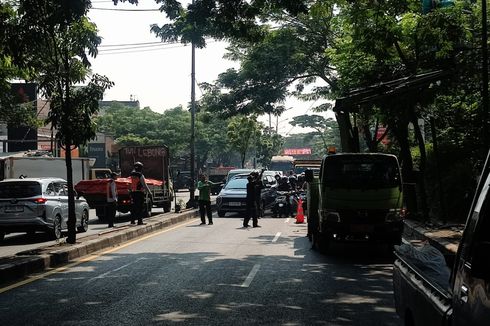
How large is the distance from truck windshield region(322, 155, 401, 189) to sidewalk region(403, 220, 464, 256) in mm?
1709

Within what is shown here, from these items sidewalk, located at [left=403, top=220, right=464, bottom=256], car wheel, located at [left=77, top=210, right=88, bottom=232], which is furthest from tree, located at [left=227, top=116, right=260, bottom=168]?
sidewalk, located at [left=403, top=220, right=464, bottom=256]

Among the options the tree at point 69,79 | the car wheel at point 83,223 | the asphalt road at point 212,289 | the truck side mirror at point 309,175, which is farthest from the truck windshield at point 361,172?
the car wheel at point 83,223

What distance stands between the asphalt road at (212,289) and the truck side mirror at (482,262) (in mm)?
4161

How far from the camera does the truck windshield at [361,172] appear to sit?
12227 mm

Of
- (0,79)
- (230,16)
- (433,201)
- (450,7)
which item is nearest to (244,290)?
(230,16)

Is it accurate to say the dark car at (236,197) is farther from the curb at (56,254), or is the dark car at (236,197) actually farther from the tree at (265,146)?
the tree at (265,146)

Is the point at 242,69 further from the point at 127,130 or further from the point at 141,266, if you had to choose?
the point at 127,130

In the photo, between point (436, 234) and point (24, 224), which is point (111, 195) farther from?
point (436, 234)

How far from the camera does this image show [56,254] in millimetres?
11352

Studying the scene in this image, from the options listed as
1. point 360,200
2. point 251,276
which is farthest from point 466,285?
point 360,200

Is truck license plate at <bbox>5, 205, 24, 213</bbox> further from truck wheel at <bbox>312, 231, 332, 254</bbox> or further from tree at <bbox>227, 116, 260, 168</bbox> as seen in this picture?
tree at <bbox>227, 116, 260, 168</bbox>

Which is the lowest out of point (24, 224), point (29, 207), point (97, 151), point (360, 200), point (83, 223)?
point (83, 223)

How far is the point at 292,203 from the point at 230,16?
555 inches

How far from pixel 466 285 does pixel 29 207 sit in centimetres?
1400
